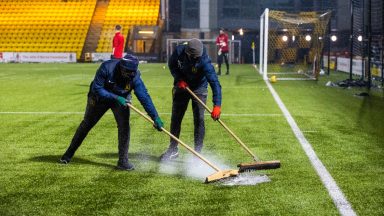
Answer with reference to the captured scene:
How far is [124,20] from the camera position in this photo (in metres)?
44.9

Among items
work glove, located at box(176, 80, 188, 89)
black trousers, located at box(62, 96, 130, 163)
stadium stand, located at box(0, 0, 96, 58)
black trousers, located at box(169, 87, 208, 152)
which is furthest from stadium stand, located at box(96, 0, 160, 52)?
black trousers, located at box(62, 96, 130, 163)

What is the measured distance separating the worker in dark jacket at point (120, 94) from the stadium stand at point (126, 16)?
118ft

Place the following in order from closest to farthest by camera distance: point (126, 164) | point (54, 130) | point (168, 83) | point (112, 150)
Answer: point (126, 164), point (112, 150), point (54, 130), point (168, 83)

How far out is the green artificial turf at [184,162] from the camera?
5621 millimetres

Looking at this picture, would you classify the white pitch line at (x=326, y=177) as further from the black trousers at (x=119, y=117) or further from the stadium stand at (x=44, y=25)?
the stadium stand at (x=44, y=25)

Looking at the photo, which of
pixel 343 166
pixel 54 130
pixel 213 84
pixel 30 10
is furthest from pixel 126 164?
pixel 30 10

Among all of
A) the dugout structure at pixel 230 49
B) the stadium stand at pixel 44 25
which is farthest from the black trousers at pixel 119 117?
the stadium stand at pixel 44 25

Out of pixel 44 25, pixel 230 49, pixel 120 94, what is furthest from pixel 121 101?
pixel 44 25

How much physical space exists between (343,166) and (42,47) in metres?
39.1

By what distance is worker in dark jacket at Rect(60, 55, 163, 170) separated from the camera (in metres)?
6.88

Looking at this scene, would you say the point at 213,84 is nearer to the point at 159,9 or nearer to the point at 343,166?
the point at 343,166

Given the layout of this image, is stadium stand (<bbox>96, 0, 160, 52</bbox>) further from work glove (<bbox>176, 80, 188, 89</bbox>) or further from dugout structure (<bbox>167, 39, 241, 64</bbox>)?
work glove (<bbox>176, 80, 188, 89</bbox>)

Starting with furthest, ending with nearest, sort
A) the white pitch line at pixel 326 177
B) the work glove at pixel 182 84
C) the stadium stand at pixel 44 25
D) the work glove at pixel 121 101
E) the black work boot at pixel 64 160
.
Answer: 1. the stadium stand at pixel 44 25
2. the work glove at pixel 182 84
3. the black work boot at pixel 64 160
4. the work glove at pixel 121 101
5. the white pitch line at pixel 326 177

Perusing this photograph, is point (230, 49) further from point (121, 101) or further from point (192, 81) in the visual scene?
point (121, 101)
